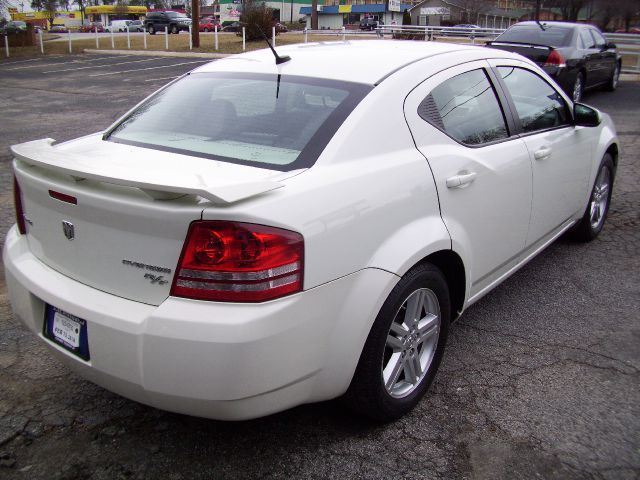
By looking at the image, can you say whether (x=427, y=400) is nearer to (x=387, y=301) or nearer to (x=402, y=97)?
(x=387, y=301)

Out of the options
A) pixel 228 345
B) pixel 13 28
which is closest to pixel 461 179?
pixel 228 345

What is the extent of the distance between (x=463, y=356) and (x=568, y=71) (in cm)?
961

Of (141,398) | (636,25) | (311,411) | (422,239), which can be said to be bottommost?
(311,411)

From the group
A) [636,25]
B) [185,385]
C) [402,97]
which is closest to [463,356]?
[402,97]

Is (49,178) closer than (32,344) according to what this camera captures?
Yes

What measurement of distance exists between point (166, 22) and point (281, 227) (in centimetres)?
4993

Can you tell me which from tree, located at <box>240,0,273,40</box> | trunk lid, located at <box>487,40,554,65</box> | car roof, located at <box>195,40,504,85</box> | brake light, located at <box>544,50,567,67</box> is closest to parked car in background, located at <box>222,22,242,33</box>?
tree, located at <box>240,0,273,40</box>

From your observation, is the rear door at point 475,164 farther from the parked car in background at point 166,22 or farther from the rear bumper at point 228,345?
the parked car in background at point 166,22

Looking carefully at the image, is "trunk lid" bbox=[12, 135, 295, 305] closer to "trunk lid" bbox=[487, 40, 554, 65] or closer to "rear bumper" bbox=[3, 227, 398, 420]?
"rear bumper" bbox=[3, 227, 398, 420]

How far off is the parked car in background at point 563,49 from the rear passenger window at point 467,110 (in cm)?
797

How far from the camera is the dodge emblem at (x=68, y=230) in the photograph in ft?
7.84

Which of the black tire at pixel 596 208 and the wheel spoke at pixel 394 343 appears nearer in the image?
the wheel spoke at pixel 394 343

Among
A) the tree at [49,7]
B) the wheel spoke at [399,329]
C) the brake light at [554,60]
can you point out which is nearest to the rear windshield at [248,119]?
the wheel spoke at [399,329]

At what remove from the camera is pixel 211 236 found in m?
2.09
